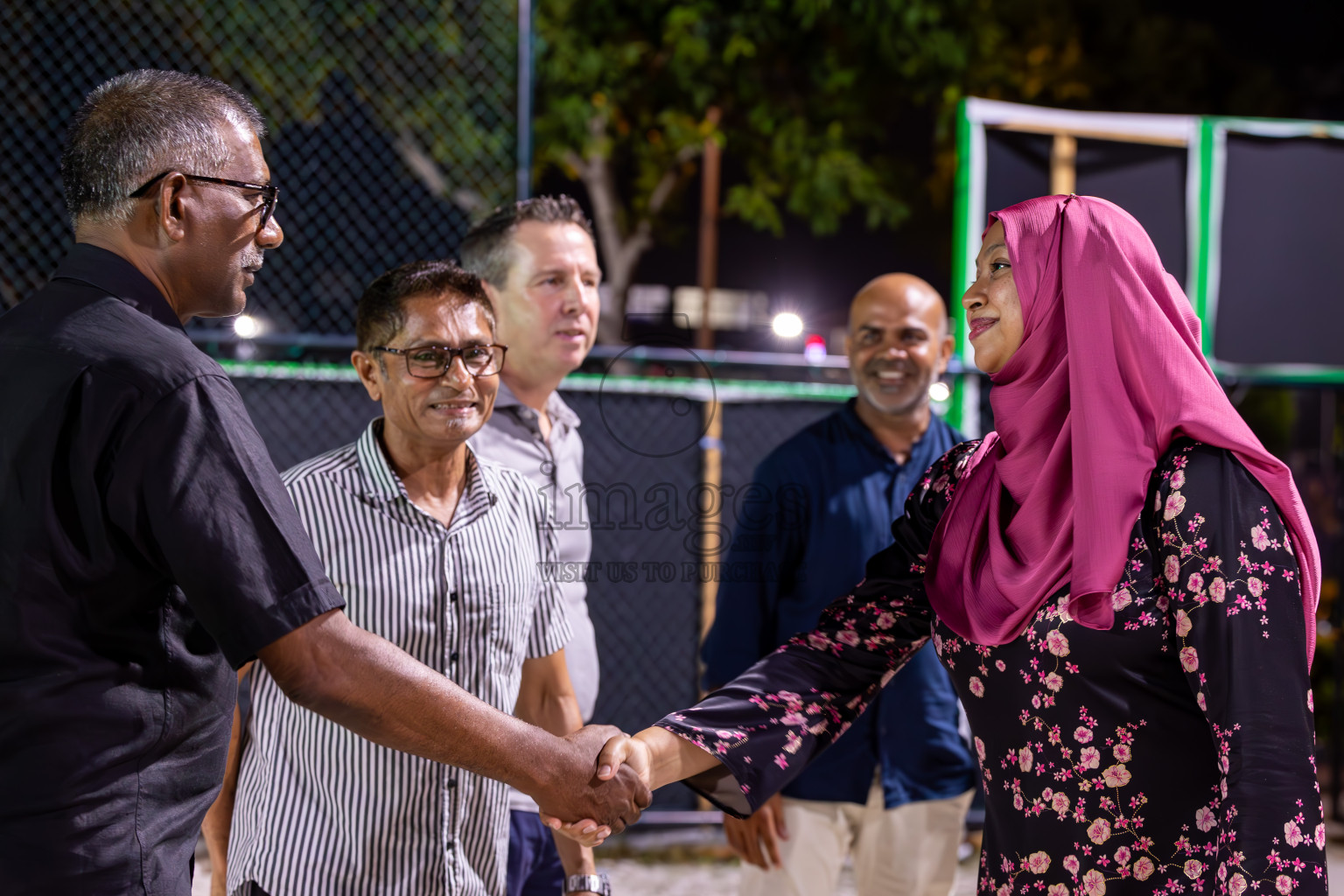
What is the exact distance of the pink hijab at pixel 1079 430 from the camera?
179 centimetres

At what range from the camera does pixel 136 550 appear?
1568 millimetres

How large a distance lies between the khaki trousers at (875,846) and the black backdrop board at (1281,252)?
3308mm

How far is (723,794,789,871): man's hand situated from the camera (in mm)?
3309

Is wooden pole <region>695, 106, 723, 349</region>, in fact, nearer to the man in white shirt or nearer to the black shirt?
the man in white shirt

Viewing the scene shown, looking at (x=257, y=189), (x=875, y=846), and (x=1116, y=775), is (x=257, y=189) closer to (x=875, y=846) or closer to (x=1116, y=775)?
(x=1116, y=775)

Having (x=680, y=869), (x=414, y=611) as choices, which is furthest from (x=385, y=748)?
(x=680, y=869)

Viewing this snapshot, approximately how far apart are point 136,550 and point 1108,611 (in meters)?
1.45

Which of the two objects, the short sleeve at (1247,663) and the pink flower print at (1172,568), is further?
the pink flower print at (1172,568)

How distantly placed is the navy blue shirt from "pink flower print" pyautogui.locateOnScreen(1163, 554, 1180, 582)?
156 centimetres

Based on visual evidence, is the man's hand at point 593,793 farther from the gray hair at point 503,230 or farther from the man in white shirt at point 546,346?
the gray hair at point 503,230

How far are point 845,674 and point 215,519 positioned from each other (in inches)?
51.8

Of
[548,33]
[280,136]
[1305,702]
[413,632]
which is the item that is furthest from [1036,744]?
[548,33]

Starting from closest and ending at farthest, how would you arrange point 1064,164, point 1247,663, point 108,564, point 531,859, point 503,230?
1. point 108,564
2. point 1247,663
3. point 531,859
4. point 503,230
5. point 1064,164

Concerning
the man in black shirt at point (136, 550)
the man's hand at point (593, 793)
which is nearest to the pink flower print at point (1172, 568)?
the man's hand at point (593, 793)
